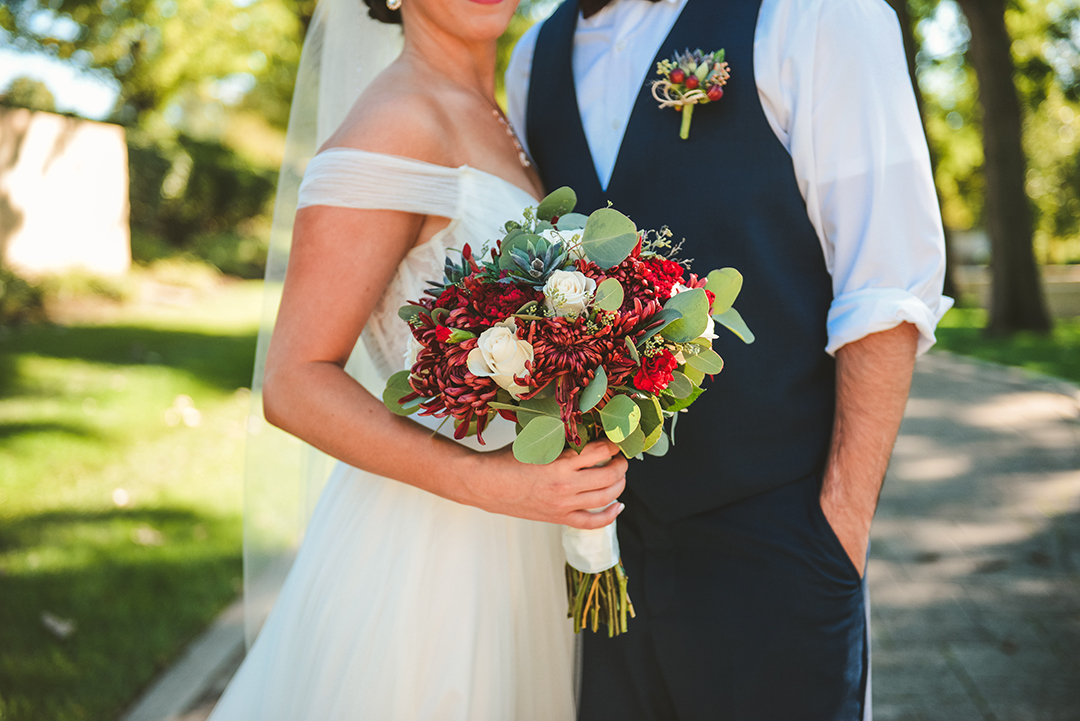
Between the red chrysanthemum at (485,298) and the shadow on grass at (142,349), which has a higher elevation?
the red chrysanthemum at (485,298)

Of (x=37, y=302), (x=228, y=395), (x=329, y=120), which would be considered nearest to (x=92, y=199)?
(x=37, y=302)

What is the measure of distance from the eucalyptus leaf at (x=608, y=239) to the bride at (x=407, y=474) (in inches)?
15.2

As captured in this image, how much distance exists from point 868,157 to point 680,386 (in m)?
0.78

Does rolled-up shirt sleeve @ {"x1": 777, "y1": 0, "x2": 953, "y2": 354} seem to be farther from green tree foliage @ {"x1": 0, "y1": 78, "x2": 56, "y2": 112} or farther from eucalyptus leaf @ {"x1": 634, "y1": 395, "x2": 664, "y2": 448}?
green tree foliage @ {"x1": 0, "y1": 78, "x2": 56, "y2": 112}

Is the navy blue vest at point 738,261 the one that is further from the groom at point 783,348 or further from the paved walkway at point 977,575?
the paved walkway at point 977,575

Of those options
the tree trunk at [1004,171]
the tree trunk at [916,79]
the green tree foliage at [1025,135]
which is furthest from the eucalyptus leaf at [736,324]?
the green tree foliage at [1025,135]

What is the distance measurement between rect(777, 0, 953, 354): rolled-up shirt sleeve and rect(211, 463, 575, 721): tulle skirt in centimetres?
104

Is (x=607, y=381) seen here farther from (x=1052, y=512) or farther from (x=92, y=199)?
(x=92, y=199)

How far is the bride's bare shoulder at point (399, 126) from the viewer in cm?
177

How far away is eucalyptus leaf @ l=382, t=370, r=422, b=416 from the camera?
5.07ft

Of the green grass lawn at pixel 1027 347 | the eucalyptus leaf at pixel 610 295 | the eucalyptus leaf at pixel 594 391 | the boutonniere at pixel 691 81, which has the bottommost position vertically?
the green grass lawn at pixel 1027 347

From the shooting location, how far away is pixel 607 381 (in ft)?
4.45

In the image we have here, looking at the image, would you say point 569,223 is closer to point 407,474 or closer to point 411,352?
point 411,352

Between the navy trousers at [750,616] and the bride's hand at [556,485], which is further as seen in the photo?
the navy trousers at [750,616]
